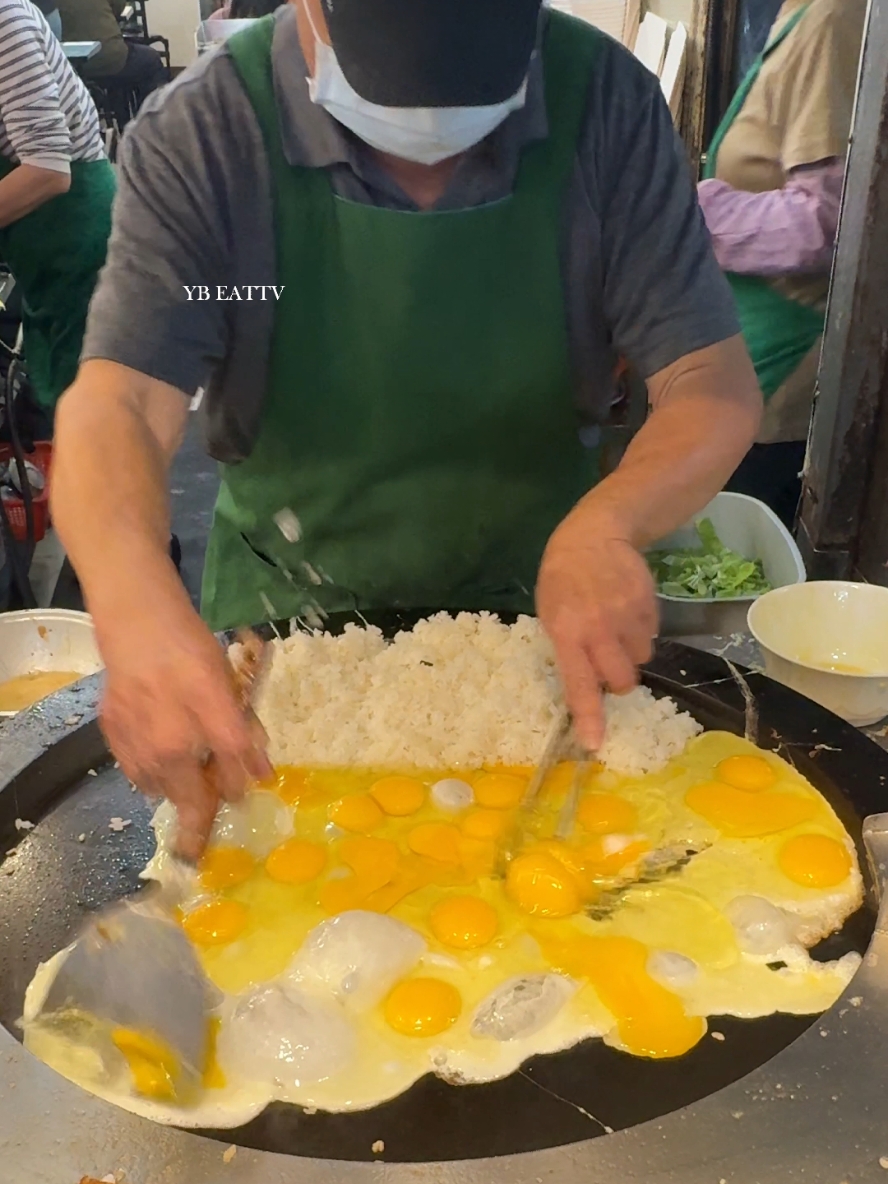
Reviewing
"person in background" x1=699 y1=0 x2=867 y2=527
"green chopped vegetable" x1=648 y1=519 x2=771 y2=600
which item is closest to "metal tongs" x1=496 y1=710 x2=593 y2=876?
"green chopped vegetable" x1=648 y1=519 x2=771 y2=600

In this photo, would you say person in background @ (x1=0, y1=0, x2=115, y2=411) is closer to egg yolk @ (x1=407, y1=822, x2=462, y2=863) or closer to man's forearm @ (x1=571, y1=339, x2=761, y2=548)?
man's forearm @ (x1=571, y1=339, x2=761, y2=548)

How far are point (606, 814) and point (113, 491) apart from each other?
2.64ft

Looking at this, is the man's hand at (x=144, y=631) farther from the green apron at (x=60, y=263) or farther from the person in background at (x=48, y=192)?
the green apron at (x=60, y=263)

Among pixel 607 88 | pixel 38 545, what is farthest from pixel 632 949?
pixel 38 545

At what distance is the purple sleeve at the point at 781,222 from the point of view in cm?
301

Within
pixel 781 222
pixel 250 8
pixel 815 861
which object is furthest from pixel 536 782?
pixel 250 8

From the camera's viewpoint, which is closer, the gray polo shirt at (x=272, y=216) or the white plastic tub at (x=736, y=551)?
the gray polo shirt at (x=272, y=216)

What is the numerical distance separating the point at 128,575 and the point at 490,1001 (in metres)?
0.65

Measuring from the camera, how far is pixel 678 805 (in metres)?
1.55

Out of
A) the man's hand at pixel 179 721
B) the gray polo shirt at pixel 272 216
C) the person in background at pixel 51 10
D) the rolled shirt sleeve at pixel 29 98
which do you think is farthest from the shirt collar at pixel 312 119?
the person in background at pixel 51 10

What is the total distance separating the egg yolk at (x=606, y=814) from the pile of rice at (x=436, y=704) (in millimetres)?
71

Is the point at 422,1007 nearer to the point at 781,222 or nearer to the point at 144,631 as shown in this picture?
the point at 144,631

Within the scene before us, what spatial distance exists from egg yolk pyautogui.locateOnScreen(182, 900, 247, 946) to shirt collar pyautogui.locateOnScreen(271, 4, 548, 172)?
1098mm

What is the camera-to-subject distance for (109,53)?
7.48 meters
